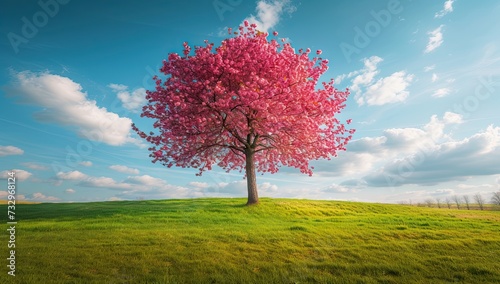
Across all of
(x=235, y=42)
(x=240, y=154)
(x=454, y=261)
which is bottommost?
(x=454, y=261)

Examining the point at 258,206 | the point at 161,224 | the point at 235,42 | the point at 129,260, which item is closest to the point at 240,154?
the point at 258,206

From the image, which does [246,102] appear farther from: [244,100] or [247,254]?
[247,254]

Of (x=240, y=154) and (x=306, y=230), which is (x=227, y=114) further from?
(x=306, y=230)

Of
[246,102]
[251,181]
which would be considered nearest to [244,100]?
[246,102]

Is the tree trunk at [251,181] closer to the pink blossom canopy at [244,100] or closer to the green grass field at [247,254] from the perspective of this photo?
the pink blossom canopy at [244,100]

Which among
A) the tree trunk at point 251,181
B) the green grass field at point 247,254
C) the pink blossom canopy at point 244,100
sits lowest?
the green grass field at point 247,254

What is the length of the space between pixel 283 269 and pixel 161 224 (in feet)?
39.5

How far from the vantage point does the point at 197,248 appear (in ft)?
44.8

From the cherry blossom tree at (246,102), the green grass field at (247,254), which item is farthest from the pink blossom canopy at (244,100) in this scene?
the green grass field at (247,254)

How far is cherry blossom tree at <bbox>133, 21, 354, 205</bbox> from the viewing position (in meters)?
25.1

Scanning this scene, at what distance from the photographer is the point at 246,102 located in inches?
940

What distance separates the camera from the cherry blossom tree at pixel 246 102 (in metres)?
25.1

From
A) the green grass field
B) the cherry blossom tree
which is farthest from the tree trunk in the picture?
the green grass field

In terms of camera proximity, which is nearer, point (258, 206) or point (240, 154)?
point (258, 206)
